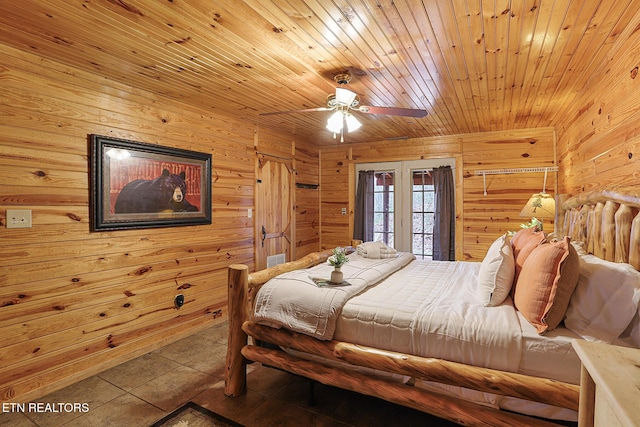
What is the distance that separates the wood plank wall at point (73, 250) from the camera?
219cm

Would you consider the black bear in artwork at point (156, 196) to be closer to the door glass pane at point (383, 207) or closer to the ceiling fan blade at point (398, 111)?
the ceiling fan blade at point (398, 111)

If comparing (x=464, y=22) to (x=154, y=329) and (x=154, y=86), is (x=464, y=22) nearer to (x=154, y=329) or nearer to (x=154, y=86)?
(x=154, y=86)

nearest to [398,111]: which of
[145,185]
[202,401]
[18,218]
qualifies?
[145,185]

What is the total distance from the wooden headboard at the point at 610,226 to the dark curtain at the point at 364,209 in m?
2.98

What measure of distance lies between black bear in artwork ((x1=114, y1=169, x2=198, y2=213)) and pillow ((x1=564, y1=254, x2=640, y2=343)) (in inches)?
128

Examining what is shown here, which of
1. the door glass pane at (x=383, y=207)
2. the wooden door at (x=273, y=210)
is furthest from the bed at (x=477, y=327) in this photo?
the door glass pane at (x=383, y=207)

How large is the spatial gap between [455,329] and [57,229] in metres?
2.86

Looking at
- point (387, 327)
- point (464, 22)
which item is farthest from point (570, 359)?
point (464, 22)

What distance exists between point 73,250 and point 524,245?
133 inches

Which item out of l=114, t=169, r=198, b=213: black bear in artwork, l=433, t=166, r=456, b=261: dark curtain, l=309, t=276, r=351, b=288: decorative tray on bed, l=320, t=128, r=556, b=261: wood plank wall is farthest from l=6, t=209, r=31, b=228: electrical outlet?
l=433, t=166, r=456, b=261: dark curtain

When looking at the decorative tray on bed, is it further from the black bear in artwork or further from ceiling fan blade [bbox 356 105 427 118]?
the black bear in artwork

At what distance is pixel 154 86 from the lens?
2848 mm

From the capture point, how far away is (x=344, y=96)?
2477 millimetres

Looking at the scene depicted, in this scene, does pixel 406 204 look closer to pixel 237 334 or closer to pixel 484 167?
pixel 484 167
